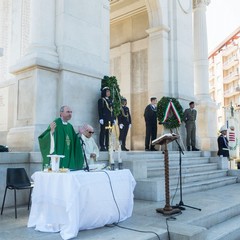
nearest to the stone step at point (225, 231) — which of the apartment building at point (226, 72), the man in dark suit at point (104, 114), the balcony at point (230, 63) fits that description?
the man in dark suit at point (104, 114)

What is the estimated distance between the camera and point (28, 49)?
28.5ft

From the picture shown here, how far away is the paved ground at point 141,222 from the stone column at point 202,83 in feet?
25.9

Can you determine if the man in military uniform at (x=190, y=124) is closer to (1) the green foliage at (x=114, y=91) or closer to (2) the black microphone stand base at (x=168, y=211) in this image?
(1) the green foliage at (x=114, y=91)

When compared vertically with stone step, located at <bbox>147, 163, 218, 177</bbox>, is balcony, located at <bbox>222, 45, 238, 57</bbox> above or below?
above

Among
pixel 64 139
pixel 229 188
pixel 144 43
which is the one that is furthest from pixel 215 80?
pixel 64 139

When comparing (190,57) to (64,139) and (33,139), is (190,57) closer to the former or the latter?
(33,139)

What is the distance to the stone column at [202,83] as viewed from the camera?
50.4 ft

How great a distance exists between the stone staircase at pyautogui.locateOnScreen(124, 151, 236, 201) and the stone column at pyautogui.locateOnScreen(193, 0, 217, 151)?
334 centimetres

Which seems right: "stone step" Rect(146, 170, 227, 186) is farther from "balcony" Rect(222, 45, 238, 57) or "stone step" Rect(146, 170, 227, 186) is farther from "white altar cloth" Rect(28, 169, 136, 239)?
"balcony" Rect(222, 45, 238, 57)

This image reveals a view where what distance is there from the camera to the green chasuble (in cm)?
550

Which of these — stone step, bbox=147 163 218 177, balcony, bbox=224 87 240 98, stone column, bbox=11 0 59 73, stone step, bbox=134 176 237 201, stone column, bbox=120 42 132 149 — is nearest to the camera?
stone step, bbox=134 176 237 201

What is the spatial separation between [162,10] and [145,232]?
10750 millimetres

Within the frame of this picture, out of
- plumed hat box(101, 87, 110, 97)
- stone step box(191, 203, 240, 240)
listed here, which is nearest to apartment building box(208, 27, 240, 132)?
plumed hat box(101, 87, 110, 97)

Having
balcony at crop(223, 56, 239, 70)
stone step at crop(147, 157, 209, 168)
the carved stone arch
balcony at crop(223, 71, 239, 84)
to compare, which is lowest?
stone step at crop(147, 157, 209, 168)
